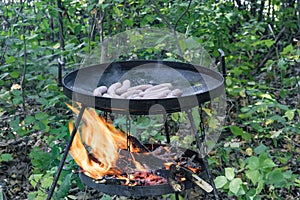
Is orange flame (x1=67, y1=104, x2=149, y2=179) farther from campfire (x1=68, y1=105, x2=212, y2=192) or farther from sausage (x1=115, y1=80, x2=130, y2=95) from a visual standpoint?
sausage (x1=115, y1=80, x2=130, y2=95)

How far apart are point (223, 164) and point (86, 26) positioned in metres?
1.97

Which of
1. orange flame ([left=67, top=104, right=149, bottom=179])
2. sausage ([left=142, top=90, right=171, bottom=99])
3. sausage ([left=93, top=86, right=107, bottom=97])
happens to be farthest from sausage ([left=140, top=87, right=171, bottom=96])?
orange flame ([left=67, top=104, right=149, bottom=179])

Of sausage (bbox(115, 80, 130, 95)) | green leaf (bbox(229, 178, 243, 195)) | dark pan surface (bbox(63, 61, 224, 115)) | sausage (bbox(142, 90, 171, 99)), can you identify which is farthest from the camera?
green leaf (bbox(229, 178, 243, 195))

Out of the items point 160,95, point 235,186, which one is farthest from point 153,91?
point 235,186

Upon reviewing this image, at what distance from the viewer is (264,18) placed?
14.8ft

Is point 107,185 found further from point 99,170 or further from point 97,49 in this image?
point 97,49

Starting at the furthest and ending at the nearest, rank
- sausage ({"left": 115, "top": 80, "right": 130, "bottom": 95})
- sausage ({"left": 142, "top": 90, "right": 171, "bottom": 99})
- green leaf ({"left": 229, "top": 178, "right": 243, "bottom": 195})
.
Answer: green leaf ({"left": 229, "top": 178, "right": 243, "bottom": 195}) < sausage ({"left": 115, "top": 80, "right": 130, "bottom": 95}) < sausage ({"left": 142, "top": 90, "right": 171, "bottom": 99})

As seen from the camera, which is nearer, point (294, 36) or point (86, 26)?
point (86, 26)

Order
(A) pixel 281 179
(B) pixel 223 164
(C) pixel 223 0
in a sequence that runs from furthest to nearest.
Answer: (C) pixel 223 0
(B) pixel 223 164
(A) pixel 281 179

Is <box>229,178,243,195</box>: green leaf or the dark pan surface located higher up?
the dark pan surface

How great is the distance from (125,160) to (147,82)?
1.25 feet

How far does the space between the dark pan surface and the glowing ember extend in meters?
0.16

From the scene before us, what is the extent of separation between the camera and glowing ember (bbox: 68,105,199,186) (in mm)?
1620

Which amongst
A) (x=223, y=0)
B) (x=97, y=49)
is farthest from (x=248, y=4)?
(x=97, y=49)
